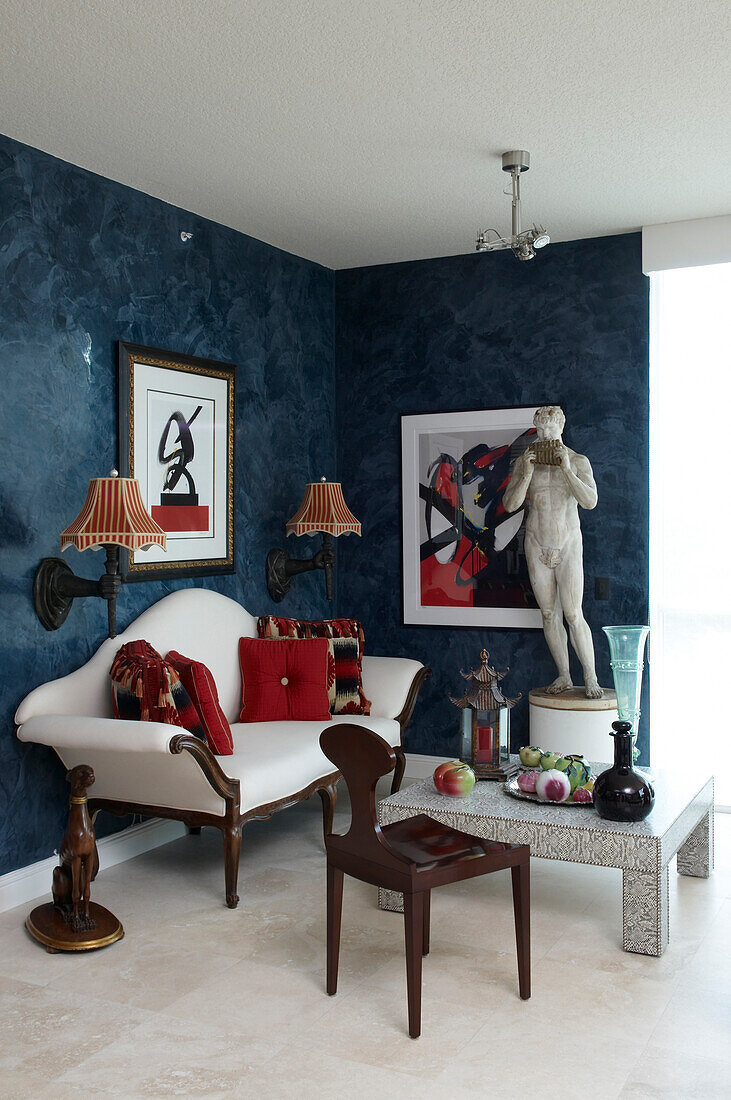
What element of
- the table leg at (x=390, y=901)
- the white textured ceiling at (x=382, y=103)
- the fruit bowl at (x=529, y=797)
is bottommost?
the table leg at (x=390, y=901)

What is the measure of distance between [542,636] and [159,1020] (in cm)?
300

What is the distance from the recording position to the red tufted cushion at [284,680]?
4434 mm

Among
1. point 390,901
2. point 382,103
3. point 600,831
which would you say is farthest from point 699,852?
point 382,103

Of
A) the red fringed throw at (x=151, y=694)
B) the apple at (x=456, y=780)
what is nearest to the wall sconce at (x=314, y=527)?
the red fringed throw at (x=151, y=694)

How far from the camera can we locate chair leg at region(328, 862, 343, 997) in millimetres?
2836

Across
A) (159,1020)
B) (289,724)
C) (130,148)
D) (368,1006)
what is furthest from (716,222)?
(159,1020)

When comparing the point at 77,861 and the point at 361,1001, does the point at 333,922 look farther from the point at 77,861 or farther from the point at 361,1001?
the point at 77,861

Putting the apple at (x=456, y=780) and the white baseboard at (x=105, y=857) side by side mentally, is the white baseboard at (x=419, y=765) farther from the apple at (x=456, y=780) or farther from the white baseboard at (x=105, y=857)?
the apple at (x=456, y=780)

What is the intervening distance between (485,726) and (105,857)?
1.62 metres

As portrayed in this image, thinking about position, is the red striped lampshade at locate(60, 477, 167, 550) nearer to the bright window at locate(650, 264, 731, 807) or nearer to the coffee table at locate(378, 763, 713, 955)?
the coffee table at locate(378, 763, 713, 955)

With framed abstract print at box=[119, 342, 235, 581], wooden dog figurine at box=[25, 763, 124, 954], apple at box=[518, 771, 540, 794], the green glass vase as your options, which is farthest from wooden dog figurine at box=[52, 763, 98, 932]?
the green glass vase

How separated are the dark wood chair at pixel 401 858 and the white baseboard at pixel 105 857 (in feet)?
4.56

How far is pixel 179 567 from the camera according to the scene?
4.48m

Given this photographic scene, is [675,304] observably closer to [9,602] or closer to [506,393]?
[506,393]
